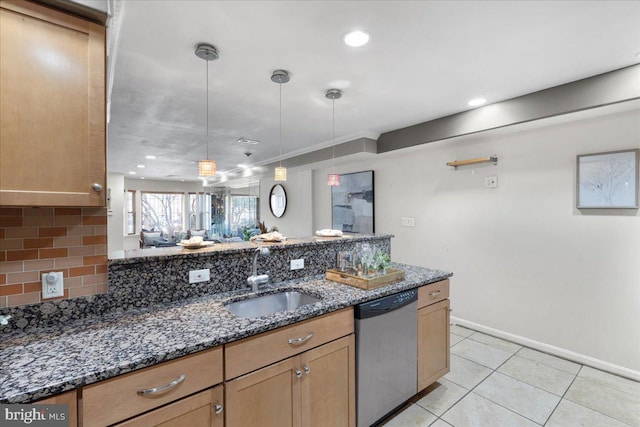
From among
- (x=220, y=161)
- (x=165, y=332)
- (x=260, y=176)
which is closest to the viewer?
(x=165, y=332)

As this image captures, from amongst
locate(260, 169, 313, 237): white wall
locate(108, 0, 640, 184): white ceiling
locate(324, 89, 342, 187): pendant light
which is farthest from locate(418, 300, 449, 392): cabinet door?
locate(260, 169, 313, 237): white wall

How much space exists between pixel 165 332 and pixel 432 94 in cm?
264

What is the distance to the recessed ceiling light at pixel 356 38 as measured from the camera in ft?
5.53

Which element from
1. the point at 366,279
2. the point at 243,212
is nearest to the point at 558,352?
the point at 366,279

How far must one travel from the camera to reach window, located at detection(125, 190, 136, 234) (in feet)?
28.8

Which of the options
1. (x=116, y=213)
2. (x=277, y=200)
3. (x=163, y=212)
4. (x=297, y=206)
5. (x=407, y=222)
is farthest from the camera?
(x=163, y=212)

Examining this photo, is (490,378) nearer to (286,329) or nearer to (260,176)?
(286,329)

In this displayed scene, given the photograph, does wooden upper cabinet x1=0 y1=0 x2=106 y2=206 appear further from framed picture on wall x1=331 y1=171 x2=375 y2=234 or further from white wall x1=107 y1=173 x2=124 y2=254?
white wall x1=107 y1=173 x2=124 y2=254

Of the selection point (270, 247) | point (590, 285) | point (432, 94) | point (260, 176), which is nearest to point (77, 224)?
point (270, 247)

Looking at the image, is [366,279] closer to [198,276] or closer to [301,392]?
[301,392]

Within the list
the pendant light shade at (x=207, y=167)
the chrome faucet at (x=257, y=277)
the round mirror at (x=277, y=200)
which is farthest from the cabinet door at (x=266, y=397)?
the round mirror at (x=277, y=200)

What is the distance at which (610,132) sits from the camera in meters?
2.41

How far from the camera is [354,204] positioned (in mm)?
4602

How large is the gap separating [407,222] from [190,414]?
3344mm
